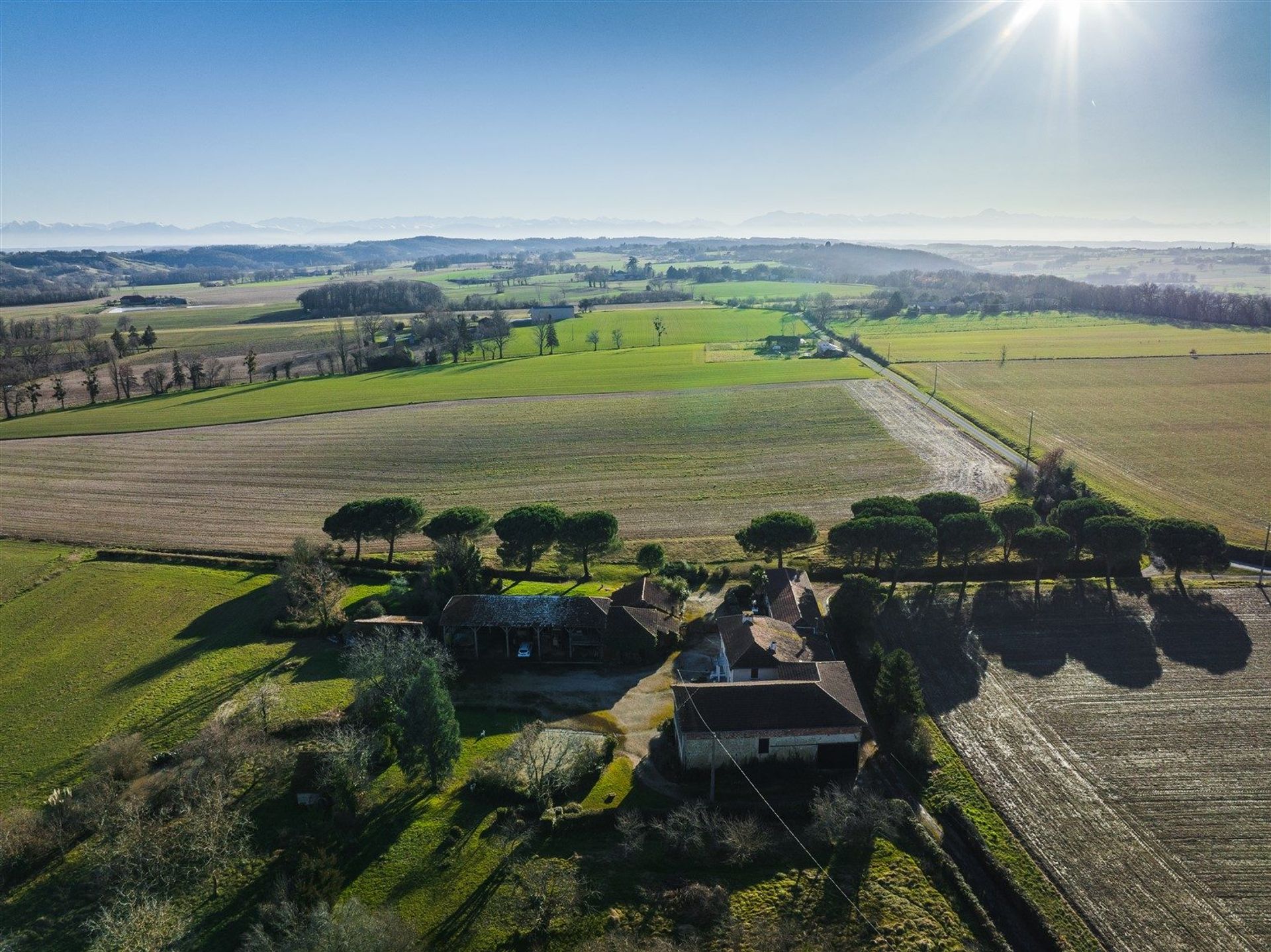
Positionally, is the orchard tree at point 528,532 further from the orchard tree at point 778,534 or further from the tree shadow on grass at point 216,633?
the tree shadow on grass at point 216,633

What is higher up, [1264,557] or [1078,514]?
[1078,514]

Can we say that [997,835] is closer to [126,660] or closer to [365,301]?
[126,660]

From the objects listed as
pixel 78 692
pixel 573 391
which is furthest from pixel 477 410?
pixel 78 692

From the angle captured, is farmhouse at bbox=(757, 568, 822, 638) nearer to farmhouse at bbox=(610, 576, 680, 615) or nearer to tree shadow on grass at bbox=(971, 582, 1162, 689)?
farmhouse at bbox=(610, 576, 680, 615)

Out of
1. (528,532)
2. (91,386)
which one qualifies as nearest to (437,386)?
(91,386)

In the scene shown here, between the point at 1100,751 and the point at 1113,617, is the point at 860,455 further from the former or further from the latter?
the point at 1100,751

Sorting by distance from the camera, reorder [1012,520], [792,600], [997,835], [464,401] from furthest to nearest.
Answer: [464,401], [1012,520], [792,600], [997,835]

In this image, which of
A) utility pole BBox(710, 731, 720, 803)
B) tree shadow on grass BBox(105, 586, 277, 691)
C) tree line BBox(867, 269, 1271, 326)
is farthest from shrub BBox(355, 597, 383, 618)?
tree line BBox(867, 269, 1271, 326)

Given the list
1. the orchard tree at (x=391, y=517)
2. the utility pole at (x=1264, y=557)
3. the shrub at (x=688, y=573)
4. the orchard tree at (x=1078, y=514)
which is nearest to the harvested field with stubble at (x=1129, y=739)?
the utility pole at (x=1264, y=557)
